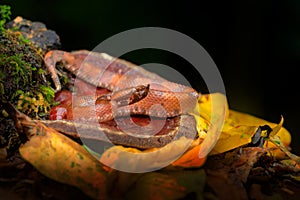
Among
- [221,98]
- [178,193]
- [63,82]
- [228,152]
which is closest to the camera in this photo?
[178,193]

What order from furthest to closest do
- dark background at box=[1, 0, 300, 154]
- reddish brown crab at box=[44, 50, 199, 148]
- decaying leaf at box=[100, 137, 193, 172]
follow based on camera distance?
dark background at box=[1, 0, 300, 154] → reddish brown crab at box=[44, 50, 199, 148] → decaying leaf at box=[100, 137, 193, 172]

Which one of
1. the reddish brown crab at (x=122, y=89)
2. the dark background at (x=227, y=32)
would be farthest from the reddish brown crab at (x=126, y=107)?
the dark background at (x=227, y=32)

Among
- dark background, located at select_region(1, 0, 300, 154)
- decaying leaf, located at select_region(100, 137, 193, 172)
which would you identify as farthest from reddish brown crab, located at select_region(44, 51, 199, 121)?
dark background, located at select_region(1, 0, 300, 154)

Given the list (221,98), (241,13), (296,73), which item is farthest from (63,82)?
(296,73)

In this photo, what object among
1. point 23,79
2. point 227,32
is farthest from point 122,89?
point 227,32

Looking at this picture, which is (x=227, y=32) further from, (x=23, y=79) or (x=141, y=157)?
(x=141, y=157)

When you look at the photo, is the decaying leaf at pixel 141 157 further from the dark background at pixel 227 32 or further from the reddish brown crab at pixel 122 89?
the dark background at pixel 227 32

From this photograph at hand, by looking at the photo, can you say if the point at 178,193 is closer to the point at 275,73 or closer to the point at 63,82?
the point at 63,82

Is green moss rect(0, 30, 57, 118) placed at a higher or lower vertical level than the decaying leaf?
higher

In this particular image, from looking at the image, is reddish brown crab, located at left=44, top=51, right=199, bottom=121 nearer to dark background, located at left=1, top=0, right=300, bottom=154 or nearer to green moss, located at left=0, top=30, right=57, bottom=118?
green moss, located at left=0, top=30, right=57, bottom=118
